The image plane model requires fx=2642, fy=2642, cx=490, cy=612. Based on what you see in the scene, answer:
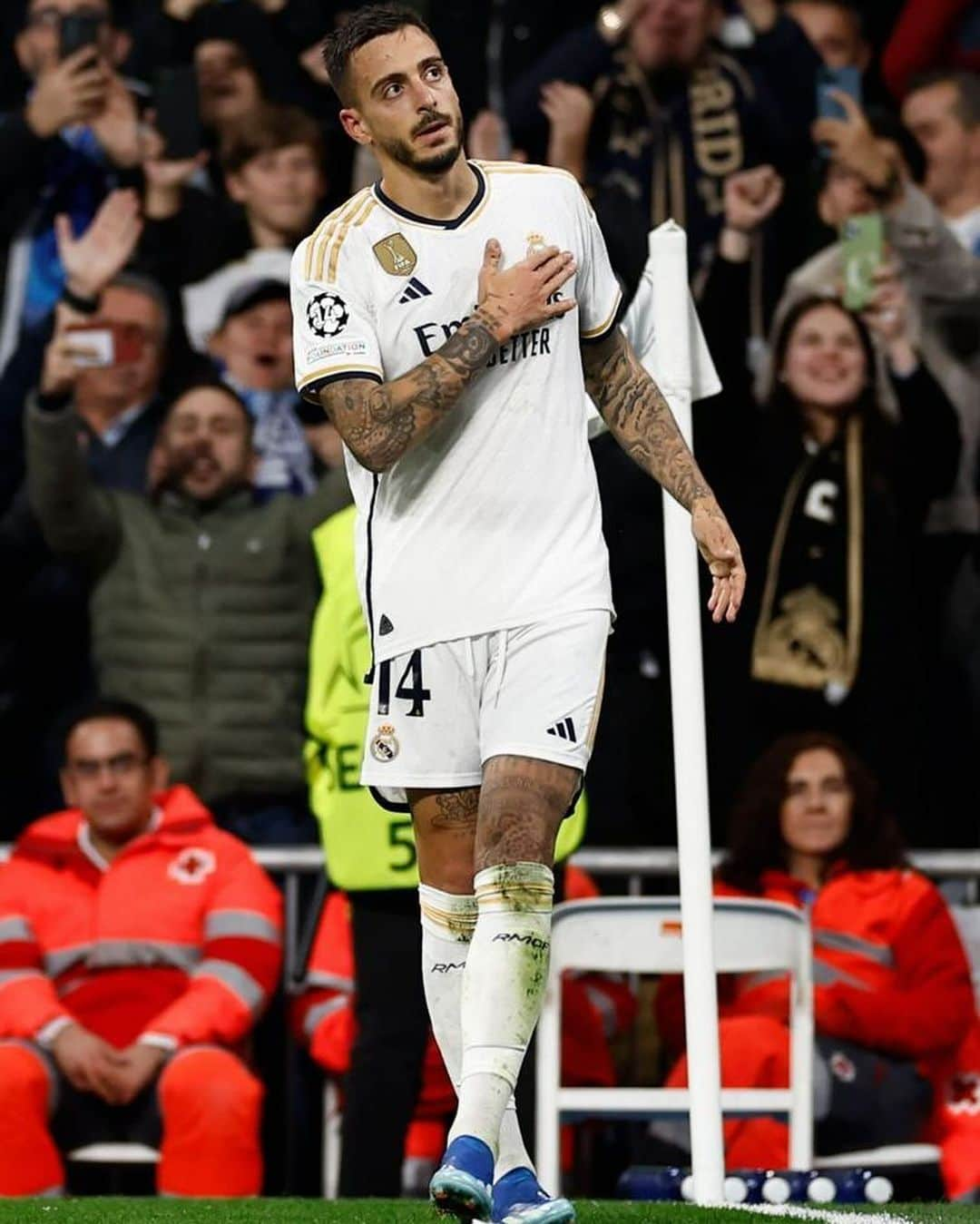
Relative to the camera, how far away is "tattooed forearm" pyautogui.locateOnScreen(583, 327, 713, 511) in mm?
A: 4969

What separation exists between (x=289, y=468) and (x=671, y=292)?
11.0 ft

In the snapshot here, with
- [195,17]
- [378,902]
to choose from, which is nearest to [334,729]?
[378,902]

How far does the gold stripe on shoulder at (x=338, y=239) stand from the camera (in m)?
4.75

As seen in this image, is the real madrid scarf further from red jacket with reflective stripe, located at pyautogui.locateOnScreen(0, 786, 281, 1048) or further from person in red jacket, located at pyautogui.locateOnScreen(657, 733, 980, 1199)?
red jacket with reflective stripe, located at pyautogui.locateOnScreen(0, 786, 281, 1048)

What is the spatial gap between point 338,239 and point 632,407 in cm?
67

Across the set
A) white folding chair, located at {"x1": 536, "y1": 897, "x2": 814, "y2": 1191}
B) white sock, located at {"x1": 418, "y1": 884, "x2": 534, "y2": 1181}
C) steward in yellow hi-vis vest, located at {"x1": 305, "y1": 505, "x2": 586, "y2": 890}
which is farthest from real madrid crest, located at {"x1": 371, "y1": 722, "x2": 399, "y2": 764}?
white folding chair, located at {"x1": 536, "y1": 897, "x2": 814, "y2": 1191}

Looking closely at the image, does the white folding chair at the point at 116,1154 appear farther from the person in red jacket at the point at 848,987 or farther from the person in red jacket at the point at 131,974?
the person in red jacket at the point at 848,987

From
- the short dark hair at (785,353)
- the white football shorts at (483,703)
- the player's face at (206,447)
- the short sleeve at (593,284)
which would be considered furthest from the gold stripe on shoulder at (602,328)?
the player's face at (206,447)

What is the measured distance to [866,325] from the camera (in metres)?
8.80

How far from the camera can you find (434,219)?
4.79 metres

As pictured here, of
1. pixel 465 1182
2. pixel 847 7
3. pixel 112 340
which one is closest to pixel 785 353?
pixel 847 7

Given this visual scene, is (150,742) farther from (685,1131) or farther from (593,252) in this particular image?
(593,252)

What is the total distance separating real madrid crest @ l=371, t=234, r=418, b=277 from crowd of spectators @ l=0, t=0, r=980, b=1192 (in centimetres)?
347

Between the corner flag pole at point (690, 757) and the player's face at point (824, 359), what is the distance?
2.98 metres
